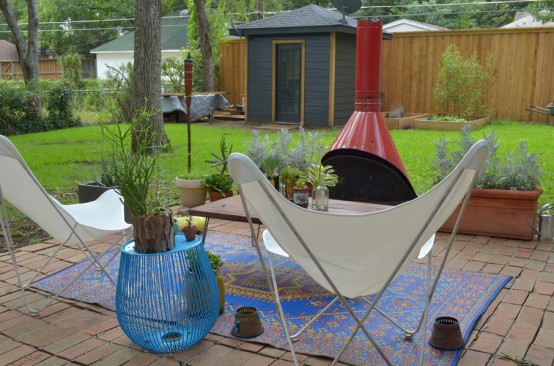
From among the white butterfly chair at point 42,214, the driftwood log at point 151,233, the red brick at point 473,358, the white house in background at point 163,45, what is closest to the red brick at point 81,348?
the white butterfly chair at point 42,214

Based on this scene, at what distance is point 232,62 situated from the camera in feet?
50.1

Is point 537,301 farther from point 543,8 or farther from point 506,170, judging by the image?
point 543,8

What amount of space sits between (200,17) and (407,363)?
46.3ft

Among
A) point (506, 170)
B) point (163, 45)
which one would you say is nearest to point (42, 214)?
point (506, 170)

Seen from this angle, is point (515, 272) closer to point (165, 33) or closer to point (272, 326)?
point (272, 326)

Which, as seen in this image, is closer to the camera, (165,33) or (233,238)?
(233,238)

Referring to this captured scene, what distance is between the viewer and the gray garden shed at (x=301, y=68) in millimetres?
11969

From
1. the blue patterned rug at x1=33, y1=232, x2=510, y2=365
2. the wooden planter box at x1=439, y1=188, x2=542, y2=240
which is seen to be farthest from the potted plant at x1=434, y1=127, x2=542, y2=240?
the blue patterned rug at x1=33, y1=232, x2=510, y2=365

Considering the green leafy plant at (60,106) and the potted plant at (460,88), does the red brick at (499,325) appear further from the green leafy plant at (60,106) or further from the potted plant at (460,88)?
the green leafy plant at (60,106)

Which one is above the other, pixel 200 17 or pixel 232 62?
pixel 200 17

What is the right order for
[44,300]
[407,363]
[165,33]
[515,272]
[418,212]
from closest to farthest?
1. [418,212]
2. [407,363]
3. [44,300]
4. [515,272]
5. [165,33]

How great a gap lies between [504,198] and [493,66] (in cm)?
863

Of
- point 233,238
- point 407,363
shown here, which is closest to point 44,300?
point 233,238

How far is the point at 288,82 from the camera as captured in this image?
12.7 m
